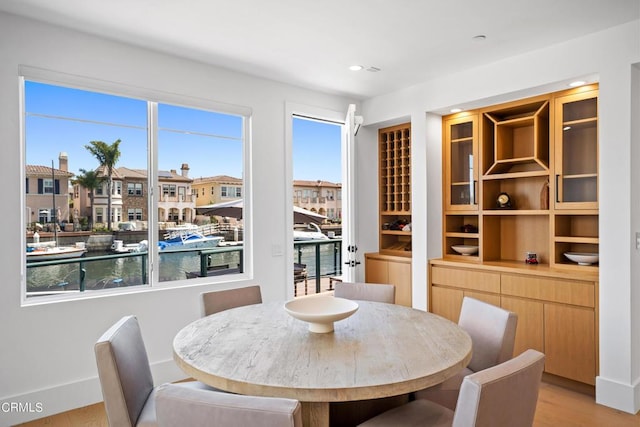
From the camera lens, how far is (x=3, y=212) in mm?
2631

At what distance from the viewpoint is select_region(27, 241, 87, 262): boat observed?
2820 millimetres

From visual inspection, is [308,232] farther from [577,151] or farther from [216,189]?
[577,151]

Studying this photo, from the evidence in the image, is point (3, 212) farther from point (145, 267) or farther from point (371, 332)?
point (371, 332)

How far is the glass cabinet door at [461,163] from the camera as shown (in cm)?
391

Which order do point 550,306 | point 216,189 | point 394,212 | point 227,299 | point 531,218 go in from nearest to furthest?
point 227,299 < point 550,306 < point 216,189 < point 531,218 < point 394,212

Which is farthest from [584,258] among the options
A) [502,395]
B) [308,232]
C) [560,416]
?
[308,232]

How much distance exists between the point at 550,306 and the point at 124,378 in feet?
9.75

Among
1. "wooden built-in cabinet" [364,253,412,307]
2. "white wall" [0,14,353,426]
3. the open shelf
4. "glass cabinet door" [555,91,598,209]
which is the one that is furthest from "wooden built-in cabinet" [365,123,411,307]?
"glass cabinet door" [555,91,598,209]

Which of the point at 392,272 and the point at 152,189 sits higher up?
the point at 152,189

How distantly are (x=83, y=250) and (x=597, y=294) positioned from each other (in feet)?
12.2

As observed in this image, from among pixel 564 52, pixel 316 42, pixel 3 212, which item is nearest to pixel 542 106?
pixel 564 52

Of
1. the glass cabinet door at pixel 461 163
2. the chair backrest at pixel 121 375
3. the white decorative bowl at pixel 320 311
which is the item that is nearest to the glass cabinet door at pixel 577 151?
the glass cabinet door at pixel 461 163

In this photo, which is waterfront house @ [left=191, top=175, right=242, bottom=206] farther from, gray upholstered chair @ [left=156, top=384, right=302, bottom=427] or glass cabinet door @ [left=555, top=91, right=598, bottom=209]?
glass cabinet door @ [left=555, top=91, right=598, bottom=209]

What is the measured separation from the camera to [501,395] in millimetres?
1306
